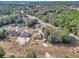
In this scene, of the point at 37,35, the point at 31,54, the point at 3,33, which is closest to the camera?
the point at 31,54

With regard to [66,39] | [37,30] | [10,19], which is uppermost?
[10,19]

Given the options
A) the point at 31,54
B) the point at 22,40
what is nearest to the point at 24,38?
the point at 22,40

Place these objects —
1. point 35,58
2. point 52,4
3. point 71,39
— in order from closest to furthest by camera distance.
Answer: point 35,58
point 52,4
point 71,39

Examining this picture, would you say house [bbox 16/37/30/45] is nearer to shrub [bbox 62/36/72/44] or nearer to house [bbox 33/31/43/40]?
house [bbox 33/31/43/40]

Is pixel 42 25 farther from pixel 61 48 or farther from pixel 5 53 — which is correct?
pixel 5 53

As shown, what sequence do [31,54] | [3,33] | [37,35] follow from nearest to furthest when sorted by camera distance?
[31,54]
[3,33]
[37,35]

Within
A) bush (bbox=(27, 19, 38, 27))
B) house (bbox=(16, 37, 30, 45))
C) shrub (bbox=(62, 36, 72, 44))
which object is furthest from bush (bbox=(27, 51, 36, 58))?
shrub (bbox=(62, 36, 72, 44))

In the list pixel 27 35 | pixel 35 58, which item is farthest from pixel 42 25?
pixel 35 58

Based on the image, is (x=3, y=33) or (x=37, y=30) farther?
(x=37, y=30)

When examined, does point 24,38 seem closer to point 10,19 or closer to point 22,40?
point 22,40
